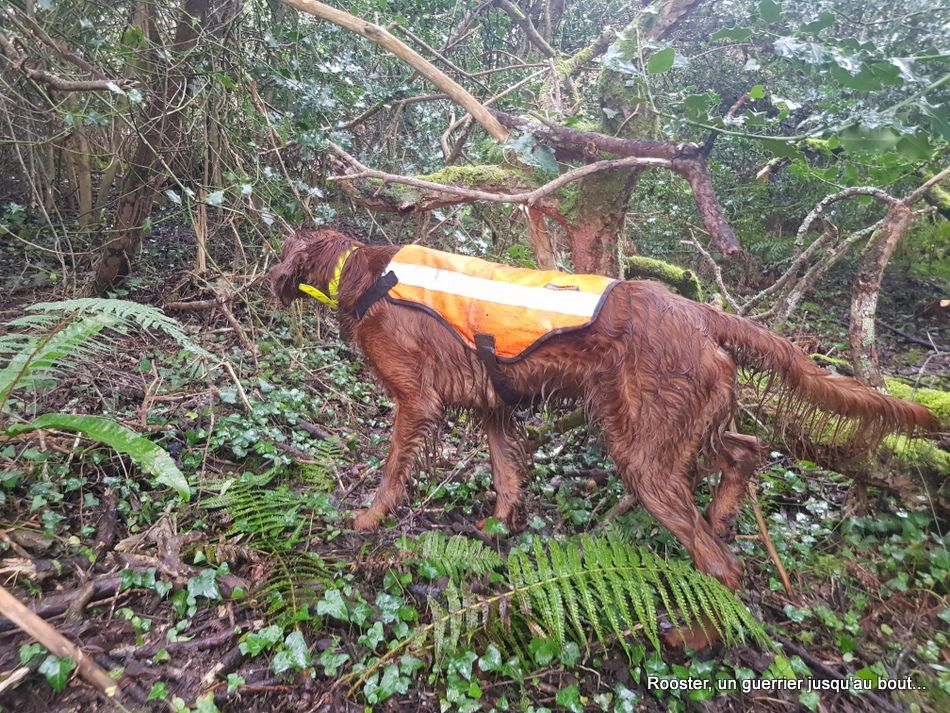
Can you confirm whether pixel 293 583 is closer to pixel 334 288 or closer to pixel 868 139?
pixel 334 288

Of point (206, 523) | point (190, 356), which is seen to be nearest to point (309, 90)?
point (190, 356)

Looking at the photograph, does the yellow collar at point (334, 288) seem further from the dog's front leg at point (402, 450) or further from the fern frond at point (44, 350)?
the fern frond at point (44, 350)

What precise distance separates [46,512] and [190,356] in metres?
1.87

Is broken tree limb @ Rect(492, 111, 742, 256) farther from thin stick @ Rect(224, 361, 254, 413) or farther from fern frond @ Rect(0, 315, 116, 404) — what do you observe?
fern frond @ Rect(0, 315, 116, 404)

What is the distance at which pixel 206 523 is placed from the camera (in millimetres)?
3082

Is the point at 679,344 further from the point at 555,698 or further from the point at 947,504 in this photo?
the point at 947,504

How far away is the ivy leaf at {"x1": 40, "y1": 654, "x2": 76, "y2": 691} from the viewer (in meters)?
2.08

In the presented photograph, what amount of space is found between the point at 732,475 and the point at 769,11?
240 cm

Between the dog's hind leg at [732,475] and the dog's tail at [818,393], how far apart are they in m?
A: 0.38

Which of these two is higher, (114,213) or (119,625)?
(114,213)

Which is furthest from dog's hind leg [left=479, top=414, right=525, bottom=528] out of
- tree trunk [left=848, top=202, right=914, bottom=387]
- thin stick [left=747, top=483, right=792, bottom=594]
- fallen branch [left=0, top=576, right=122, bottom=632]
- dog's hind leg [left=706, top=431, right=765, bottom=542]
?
tree trunk [left=848, top=202, right=914, bottom=387]

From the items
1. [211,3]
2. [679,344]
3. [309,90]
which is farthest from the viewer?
[211,3]

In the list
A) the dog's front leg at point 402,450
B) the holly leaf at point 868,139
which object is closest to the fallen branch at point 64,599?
the dog's front leg at point 402,450

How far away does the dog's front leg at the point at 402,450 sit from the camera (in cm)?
345
